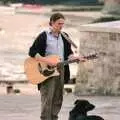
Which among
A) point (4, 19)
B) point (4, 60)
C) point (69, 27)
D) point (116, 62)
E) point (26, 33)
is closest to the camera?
point (116, 62)

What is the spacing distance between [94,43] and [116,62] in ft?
2.39

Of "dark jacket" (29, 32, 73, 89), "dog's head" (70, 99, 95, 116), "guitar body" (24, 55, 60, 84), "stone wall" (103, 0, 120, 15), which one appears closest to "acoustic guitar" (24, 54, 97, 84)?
"guitar body" (24, 55, 60, 84)

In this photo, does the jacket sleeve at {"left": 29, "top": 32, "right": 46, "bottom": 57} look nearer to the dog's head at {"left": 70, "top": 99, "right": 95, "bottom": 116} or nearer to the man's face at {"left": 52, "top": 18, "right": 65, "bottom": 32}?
the man's face at {"left": 52, "top": 18, "right": 65, "bottom": 32}

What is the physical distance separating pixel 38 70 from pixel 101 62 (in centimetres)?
644

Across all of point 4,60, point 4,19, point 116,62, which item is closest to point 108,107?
point 116,62

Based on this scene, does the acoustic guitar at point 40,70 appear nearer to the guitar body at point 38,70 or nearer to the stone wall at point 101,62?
the guitar body at point 38,70

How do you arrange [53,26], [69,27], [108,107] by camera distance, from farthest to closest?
[69,27], [108,107], [53,26]

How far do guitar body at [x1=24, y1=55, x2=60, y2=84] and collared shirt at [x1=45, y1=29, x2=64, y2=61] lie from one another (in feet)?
0.25

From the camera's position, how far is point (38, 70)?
8.13 m

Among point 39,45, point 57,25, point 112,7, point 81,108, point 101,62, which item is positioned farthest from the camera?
point 112,7

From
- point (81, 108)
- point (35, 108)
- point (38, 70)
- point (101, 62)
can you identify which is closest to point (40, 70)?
point (38, 70)

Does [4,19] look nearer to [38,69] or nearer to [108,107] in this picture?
[108,107]

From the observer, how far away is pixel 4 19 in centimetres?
5016

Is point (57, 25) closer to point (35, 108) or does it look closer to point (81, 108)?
point (81, 108)
